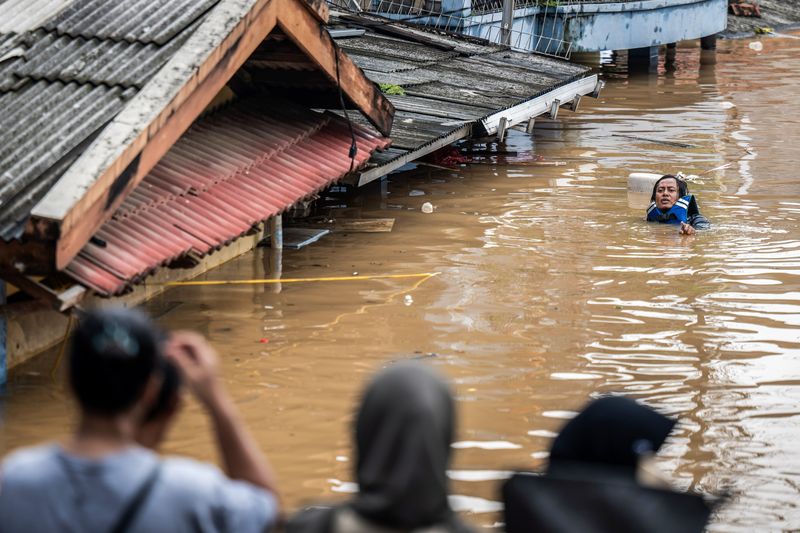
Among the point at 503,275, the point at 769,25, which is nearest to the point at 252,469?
the point at 503,275

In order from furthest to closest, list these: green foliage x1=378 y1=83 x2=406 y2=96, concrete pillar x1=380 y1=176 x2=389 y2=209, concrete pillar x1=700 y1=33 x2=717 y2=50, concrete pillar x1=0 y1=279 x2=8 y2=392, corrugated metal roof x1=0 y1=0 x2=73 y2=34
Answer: concrete pillar x1=700 y1=33 x2=717 y2=50 < green foliage x1=378 y1=83 x2=406 y2=96 < concrete pillar x1=380 y1=176 x2=389 y2=209 < corrugated metal roof x1=0 y1=0 x2=73 y2=34 < concrete pillar x1=0 y1=279 x2=8 y2=392

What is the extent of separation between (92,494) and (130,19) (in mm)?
6613

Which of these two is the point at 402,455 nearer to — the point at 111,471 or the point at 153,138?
the point at 111,471

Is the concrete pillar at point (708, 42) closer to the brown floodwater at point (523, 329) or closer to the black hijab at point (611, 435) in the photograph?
the brown floodwater at point (523, 329)

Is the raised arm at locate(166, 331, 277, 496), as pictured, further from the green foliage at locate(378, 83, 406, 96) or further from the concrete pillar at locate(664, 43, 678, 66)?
the concrete pillar at locate(664, 43, 678, 66)

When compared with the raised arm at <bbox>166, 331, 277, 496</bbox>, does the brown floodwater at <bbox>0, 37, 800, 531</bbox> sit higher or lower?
lower

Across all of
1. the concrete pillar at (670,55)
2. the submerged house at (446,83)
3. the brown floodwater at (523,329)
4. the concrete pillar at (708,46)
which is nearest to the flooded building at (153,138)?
A: the brown floodwater at (523,329)

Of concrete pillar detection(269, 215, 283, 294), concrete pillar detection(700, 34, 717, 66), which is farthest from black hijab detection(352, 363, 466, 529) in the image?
concrete pillar detection(700, 34, 717, 66)

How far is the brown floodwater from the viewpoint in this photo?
7086 millimetres

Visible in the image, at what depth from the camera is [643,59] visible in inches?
1139

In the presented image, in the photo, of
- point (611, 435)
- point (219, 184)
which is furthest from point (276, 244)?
point (611, 435)

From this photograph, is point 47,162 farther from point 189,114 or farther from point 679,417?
point 679,417

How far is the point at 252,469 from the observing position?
3141 mm

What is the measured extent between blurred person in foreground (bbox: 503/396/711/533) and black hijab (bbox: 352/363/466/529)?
1.85 ft
